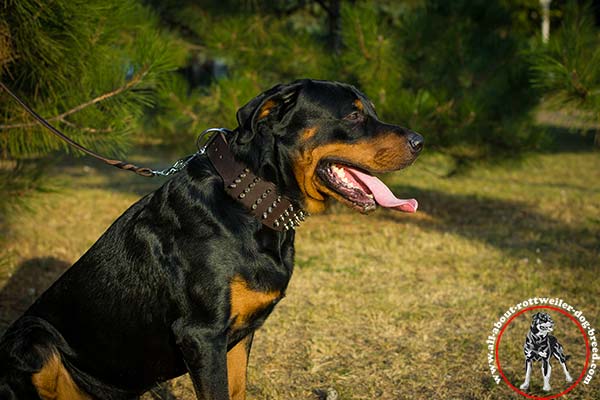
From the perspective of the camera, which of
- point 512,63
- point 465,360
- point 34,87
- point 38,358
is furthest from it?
point 512,63

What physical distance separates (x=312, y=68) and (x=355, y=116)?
14.5 ft

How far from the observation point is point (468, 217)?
305 inches

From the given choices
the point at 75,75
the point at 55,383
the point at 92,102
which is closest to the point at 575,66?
the point at 92,102

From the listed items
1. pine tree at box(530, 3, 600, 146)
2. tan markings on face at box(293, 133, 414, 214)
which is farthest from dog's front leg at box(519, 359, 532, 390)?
pine tree at box(530, 3, 600, 146)

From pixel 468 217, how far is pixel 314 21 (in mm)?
3351

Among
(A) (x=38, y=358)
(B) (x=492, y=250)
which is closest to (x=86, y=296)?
(A) (x=38, y=358)

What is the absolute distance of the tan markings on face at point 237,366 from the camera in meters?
3.01

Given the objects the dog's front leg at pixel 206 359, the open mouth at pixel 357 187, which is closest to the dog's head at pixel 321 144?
the open mouth at pixel 357 187

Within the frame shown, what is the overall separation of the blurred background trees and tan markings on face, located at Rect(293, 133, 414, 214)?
2.04 m

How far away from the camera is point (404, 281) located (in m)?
5.34

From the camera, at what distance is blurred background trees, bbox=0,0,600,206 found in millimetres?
4422

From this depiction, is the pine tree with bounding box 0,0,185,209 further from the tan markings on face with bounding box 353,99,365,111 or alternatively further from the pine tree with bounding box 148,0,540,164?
the pine tree with bounding box 148,0,540,164

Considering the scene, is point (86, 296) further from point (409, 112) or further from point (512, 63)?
point (512, 63)

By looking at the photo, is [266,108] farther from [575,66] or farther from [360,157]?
[575,66]
